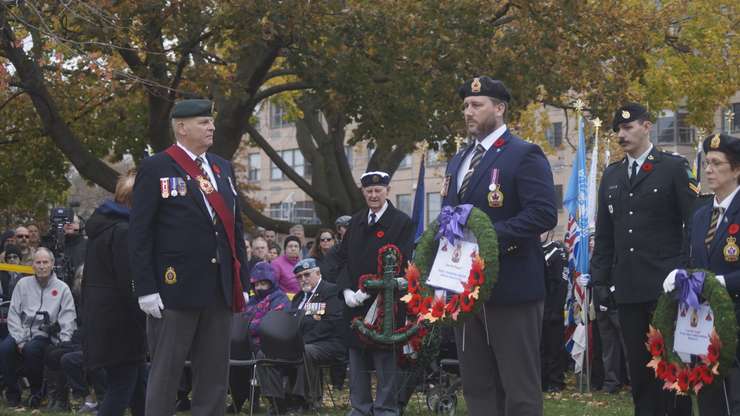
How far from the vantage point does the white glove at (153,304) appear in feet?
24.9

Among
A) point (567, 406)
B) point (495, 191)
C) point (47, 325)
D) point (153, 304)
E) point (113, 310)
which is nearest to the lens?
point (495, 191)

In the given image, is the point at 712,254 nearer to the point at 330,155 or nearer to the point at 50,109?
the point at 50,109

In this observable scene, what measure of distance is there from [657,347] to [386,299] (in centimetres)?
369

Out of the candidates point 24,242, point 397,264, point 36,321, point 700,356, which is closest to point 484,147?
point 700,356

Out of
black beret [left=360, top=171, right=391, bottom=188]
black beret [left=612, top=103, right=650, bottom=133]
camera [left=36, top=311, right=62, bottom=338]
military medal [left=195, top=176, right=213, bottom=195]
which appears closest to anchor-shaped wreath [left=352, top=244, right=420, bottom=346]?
black beret [left=360, top=171, right=391, bottom=188]

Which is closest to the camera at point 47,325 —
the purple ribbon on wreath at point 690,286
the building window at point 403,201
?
the purple ribbon on wreath at point 690,286

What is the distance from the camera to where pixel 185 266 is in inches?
301

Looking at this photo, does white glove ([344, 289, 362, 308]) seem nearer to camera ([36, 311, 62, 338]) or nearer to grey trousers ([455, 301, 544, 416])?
camera ([36, 311, 62, 338])

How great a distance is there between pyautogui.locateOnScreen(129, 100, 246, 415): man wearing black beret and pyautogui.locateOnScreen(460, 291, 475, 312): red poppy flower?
177 centimetres

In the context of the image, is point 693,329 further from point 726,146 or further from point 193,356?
point 193,356

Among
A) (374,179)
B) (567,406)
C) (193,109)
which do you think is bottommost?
(567,406)

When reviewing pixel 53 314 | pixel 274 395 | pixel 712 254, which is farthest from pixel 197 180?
pixel 53 314

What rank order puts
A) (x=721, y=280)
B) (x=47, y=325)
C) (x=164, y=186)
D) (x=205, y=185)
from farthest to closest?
(x=47, y=325) → (x=205, y=185) → (x=164, y=186) → (x=721, y=280)

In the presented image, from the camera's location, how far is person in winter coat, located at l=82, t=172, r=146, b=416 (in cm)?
878
